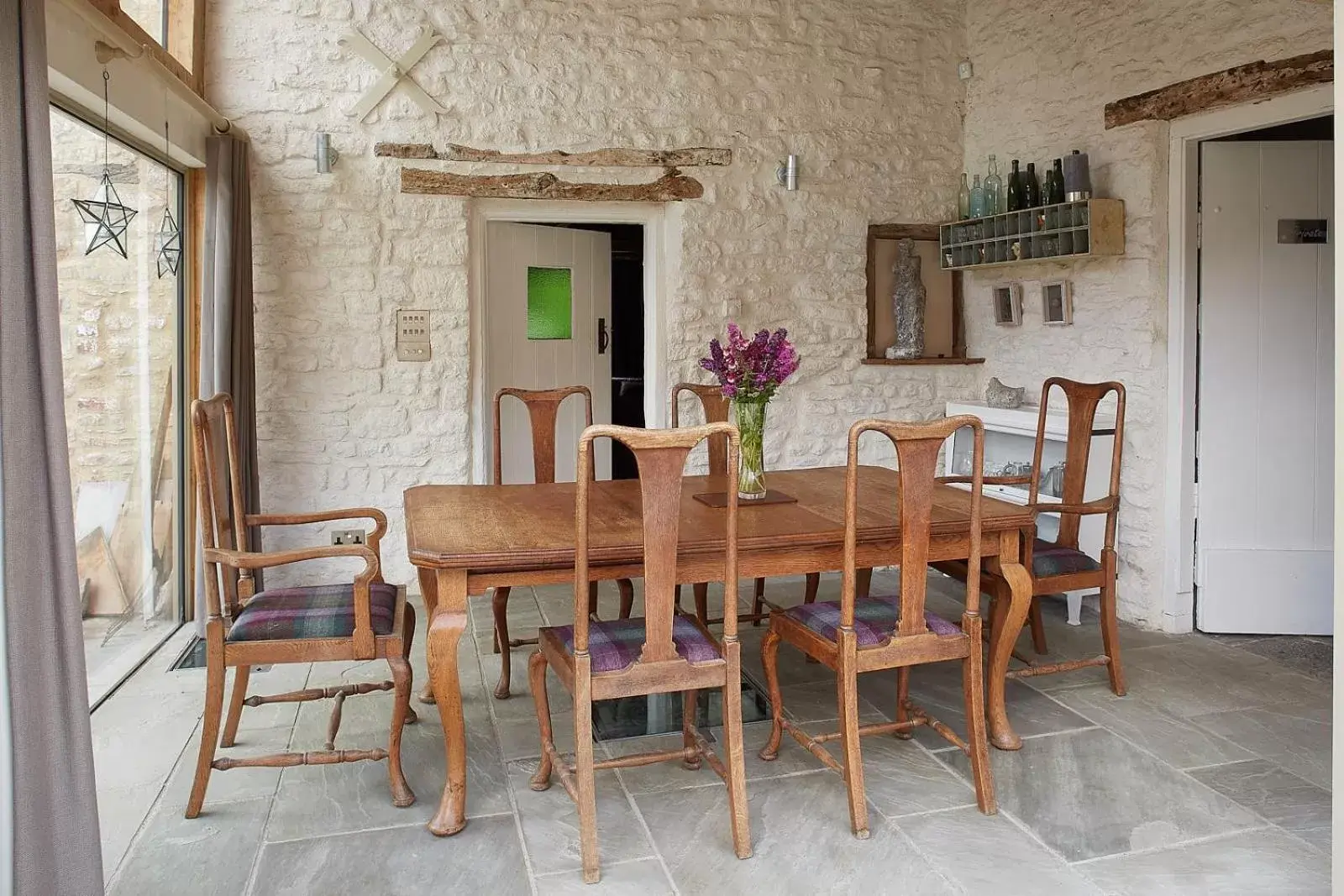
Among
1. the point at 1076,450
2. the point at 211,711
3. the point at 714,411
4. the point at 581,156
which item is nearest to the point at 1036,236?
the point at 1076,450

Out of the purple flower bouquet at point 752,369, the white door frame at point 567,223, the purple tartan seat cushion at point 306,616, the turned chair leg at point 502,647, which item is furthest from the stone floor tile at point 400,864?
the white door frame at point 567,223

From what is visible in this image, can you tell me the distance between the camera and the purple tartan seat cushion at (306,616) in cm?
271

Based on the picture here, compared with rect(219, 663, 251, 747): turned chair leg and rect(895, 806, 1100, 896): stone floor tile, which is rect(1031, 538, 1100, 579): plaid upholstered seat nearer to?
rect(895, 806, 1100, 896): stone floor tile

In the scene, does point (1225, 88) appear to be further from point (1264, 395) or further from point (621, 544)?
point (621, 544)

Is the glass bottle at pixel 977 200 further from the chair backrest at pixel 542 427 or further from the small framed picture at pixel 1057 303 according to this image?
the chair backrest at pixel 542 427

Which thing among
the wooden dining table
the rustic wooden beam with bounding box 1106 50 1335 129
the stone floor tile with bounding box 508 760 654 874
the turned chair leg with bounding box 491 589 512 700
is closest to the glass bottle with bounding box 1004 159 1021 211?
the rustic wooden beam with bounding box 1106 50 1335 129

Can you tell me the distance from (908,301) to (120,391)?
3.97 meters

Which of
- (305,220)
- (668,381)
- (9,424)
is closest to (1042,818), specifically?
(9,424)

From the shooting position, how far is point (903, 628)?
274 centimetres

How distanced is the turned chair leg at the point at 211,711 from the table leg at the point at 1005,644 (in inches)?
87.4

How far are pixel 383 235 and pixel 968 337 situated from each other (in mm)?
3290

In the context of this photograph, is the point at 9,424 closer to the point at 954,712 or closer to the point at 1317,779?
the point at 954,712

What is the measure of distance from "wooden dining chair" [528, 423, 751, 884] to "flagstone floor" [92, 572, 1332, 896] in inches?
6.9

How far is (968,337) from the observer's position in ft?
19.4
